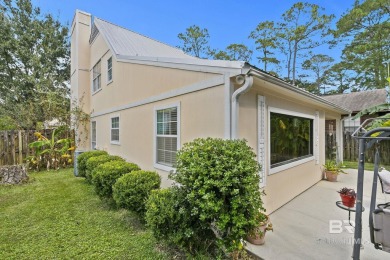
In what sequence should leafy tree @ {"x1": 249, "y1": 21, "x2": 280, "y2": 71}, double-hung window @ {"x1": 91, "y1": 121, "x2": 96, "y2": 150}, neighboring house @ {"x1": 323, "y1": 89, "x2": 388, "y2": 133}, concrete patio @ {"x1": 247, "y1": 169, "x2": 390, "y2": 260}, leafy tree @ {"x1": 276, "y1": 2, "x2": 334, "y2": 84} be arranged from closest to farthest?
concrete patio @ {"x1": 247, "y1": 169, "x2": 390, "y2": 260} < double-hung window @ {"x1": 91, "y1": 121, "x2": 96, "y2": 150} < neighboring house @ {"x1": 323, "y1": 89, "x2": 388, "y2": 133} < leafy tree @ {"x1": 276, "y1": 2, "x2": 334, "y2": 84} < leafy tree @ {"x1": 249, "y1": 21, "x2": 280, "y2": 71}

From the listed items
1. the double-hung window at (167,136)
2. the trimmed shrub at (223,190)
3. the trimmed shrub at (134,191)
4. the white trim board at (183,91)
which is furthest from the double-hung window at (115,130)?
the trimmed shrub at (223,190)

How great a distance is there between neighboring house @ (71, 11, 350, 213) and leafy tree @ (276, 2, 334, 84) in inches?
642

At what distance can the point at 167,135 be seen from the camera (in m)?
5.55

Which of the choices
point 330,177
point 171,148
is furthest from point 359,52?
point 171,148

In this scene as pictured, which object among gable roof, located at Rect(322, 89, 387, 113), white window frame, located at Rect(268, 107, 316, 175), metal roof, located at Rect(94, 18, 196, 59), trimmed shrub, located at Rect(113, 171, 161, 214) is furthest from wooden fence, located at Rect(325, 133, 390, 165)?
trimmed shrub, located at Rect(113, 171, 161, 214)

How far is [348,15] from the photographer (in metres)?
19.5

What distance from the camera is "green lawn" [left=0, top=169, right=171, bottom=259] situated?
3.59 meters

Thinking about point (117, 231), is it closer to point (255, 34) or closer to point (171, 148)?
point (171, 148)

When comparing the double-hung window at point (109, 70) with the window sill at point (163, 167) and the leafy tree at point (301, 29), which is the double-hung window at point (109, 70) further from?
the leafy tree at point (301, 29)

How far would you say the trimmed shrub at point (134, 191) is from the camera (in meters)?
4.39

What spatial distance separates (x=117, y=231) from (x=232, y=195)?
2.79 metres

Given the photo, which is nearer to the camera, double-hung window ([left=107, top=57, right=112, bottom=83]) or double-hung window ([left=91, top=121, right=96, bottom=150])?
double-hung window ([left=107, top=57, right=112, bottom=83])

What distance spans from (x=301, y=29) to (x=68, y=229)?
2588cm

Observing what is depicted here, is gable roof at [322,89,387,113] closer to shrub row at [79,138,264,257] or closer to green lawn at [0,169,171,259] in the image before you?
shrub row at [79,138,264,257]
